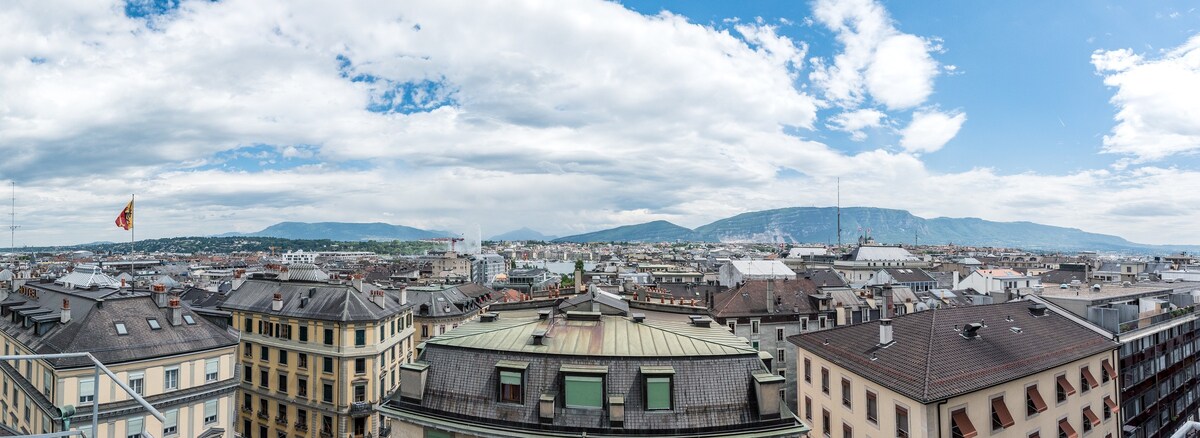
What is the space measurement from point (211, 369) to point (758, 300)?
52142 millimetres

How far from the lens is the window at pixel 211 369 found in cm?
4438

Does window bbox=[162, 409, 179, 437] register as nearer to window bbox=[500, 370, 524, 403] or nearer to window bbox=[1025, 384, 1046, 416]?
window bbox=[500, 370, 524, 403]

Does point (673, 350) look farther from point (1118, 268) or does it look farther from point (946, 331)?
point (1118, 268)

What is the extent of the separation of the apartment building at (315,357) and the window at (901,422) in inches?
1637

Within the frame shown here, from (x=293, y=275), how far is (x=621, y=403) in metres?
61.4

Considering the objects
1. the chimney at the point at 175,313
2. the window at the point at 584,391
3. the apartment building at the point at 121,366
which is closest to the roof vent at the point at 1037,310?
the window at the point at 584,391

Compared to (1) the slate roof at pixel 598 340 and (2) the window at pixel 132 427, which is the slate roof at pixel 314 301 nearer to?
(2) the window at pixel 132 427

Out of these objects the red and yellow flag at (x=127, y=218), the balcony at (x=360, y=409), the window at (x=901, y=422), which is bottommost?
the balcony at (x=360, y=409)

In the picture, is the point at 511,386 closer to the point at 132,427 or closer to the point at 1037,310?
the point at 132,427

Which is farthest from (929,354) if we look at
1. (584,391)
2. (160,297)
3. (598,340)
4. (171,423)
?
(160,297)

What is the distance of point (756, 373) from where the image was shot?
25.4 m

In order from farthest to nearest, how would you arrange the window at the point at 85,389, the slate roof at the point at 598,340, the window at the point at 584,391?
1. the window at the point at 85,389
2. the slate roof at the point at 598,340
3. the window at the point at 584,391

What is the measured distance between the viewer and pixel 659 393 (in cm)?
2444

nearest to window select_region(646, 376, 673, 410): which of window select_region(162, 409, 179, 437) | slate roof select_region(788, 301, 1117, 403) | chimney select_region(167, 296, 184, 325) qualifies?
slate roof select_region(788, 301, 1117, 403)
